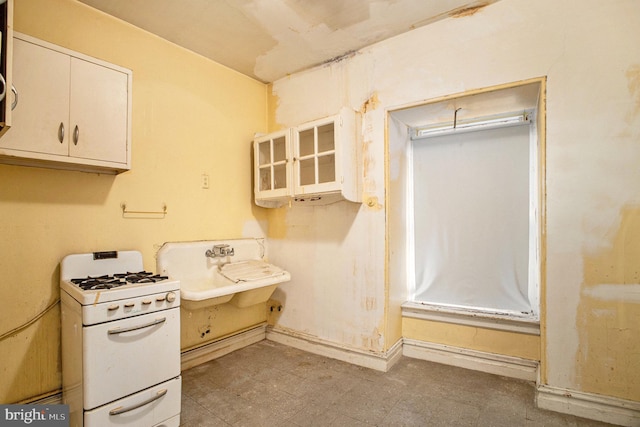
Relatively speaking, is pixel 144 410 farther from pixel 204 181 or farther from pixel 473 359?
pixel 473 359

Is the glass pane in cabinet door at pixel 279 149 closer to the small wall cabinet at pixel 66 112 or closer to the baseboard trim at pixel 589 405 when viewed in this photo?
→ the small wall cabinet at pixel 66 112

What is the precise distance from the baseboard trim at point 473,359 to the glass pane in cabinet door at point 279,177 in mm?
1792

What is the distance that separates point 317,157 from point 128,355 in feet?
5.89

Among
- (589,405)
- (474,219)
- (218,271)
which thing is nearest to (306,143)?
(218,271)

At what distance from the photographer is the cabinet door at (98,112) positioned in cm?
184

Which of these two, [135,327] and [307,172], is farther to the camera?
[307,172]

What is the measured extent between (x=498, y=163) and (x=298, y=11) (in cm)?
197

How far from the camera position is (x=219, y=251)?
2.72 meters

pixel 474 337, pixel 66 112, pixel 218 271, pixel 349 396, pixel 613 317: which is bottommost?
pixel 349 396

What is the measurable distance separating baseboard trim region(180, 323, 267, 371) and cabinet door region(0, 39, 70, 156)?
175 centimetres

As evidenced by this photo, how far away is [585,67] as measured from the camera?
1885 millimetres

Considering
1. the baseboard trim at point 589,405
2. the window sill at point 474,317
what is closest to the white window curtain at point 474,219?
the window sill at point 474,317

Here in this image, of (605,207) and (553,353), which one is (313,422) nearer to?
(553,353)

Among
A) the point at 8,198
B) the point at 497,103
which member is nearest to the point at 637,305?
the point at 497,103
